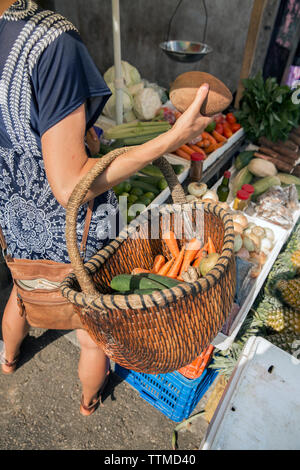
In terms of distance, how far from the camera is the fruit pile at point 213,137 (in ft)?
11.3

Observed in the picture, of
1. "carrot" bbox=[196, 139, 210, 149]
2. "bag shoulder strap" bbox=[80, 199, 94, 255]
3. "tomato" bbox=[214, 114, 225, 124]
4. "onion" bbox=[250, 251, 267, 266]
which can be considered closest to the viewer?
"bag shoulder strap" bbox=[80, 199, 94, 255]

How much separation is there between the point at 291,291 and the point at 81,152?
6.53ft

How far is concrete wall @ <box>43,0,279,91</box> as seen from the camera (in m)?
4.43

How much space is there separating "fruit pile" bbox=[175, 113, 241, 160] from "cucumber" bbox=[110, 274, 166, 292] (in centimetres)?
209

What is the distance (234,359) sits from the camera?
2047mm

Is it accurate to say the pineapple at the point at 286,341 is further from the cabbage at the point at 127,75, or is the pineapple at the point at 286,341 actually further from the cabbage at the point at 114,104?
the cabbage at the point at 127,75

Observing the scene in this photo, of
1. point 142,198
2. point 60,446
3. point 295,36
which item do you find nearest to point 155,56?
point 295,36

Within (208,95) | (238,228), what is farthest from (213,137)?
(208,95)

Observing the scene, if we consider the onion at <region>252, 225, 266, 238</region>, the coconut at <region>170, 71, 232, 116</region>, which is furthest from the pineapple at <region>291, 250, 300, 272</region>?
the coconut at <region>170, 71, 232, 116</region>

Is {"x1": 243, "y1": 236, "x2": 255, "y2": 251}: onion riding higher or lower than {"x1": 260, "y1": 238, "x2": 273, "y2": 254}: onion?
higher

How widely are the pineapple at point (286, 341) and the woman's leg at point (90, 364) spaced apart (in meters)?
1.19

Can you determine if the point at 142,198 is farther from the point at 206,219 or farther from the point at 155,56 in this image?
the point at 155,56

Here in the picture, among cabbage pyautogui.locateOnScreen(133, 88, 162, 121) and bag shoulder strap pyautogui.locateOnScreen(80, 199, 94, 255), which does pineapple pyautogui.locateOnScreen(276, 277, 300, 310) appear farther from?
cabbage pyautogui.locateOnScreen(133, 88, 162, 121)

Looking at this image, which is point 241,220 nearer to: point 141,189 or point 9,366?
point 141,189
